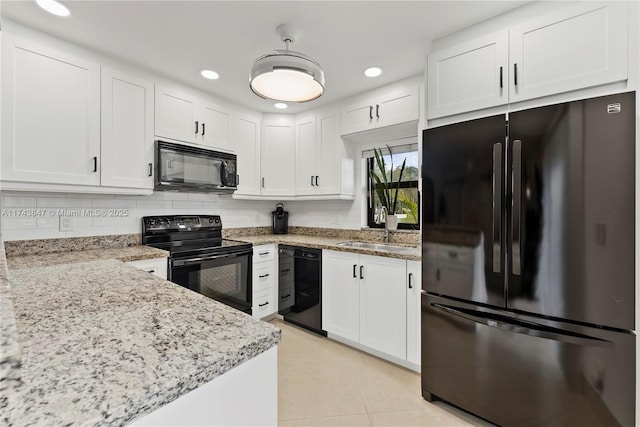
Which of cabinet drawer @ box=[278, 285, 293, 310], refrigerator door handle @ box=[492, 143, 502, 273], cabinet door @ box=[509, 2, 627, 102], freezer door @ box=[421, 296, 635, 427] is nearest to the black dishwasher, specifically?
cabinet drawer @ box=[278, 285, 293, 310]

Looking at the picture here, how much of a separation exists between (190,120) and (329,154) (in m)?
1.37

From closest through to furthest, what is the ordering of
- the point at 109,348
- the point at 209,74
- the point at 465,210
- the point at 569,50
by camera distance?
the point at 109,348 < the point at 569,50 < the point at 465,210 < the point at 209,74

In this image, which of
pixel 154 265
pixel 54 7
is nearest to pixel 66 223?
pixel 154 265

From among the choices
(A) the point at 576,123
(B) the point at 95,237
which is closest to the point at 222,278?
(B) the point at 95,237

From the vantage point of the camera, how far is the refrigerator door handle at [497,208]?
1.53 metres

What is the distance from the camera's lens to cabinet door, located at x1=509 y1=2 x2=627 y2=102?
1.36 meters

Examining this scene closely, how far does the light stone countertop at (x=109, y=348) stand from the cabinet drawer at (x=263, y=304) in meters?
1.91

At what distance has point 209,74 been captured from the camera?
8.11ft

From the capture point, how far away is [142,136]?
2350 millimetres

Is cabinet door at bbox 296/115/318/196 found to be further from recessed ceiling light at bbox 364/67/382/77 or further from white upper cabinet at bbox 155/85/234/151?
recessed ceiling light at bbox 364/67/382/77

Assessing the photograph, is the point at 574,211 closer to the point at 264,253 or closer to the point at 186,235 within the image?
the point at 264,253

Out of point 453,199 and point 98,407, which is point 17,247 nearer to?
point 98,407

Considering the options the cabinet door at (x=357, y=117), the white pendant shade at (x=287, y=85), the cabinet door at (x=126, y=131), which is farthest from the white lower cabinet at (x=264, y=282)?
the white pendant shade at (x=287, y=85)

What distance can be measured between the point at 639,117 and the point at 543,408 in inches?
56.1
